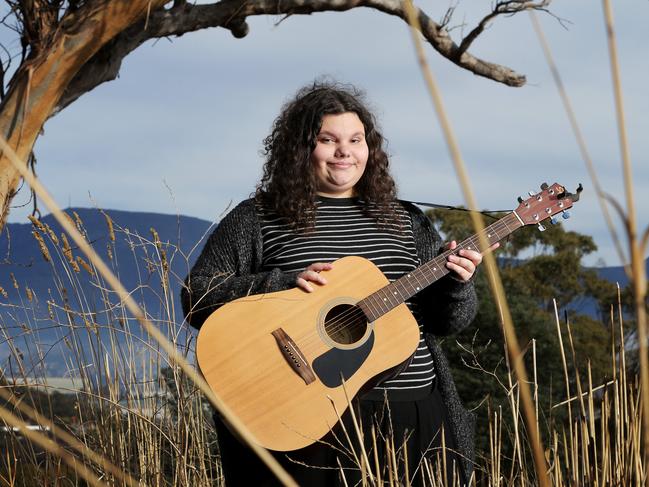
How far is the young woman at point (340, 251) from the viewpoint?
238 cm

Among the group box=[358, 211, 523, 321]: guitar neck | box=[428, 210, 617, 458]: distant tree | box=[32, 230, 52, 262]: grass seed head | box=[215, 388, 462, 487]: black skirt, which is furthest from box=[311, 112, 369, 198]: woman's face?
box=[428, 210, 617, 458]: distant tree

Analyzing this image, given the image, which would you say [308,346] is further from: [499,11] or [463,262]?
[499,11]

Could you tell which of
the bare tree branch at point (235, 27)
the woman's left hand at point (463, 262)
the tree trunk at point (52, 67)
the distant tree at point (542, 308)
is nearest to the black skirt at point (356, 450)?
the woman's left hand at point (463, 262)

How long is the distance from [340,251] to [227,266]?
309 millimetres

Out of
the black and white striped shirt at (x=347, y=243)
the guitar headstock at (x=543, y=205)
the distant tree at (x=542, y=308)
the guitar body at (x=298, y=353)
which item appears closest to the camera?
the guitar body at (x=298, y=353)

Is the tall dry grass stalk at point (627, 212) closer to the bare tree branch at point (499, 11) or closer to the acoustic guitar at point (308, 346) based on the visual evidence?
the acoustic guitar at point (308, 346)

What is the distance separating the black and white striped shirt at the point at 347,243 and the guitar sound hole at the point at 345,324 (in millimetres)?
143

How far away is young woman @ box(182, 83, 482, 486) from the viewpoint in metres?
2.38

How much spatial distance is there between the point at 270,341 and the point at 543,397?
848cm

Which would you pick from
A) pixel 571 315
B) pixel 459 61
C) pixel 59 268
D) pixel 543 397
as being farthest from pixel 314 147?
pixel 571 315

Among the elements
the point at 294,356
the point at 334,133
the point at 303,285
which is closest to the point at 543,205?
the point at 334,133

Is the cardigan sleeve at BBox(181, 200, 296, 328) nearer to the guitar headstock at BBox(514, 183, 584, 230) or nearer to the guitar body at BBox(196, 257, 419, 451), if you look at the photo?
the guitar body at BBox(196, 257, 419, 451)

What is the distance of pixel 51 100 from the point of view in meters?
4.31

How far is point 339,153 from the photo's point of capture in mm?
2512
